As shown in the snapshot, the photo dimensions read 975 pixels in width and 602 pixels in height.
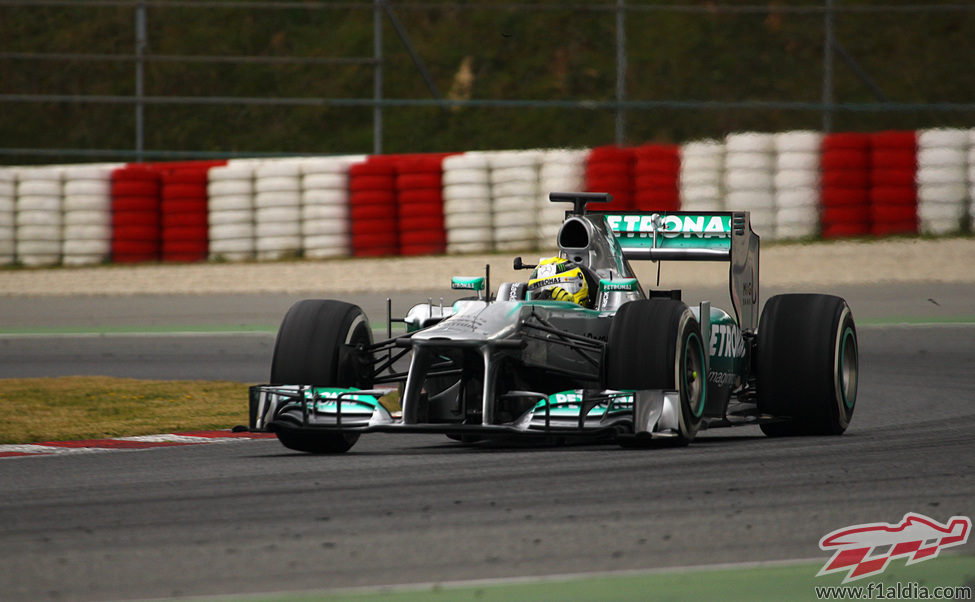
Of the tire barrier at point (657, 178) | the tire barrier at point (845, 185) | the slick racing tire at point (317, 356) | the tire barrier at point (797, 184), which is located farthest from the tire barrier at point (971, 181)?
the slick racing tire at point (317, 356)

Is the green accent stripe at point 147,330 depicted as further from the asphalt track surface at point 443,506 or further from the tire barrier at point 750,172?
the asphalt track surface at point 443,506

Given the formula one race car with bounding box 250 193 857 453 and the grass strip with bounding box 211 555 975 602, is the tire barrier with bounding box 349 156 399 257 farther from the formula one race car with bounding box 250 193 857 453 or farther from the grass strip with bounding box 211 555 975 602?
the grass strip with bounding box 211 555 975 602

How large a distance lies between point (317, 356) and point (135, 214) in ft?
44.1

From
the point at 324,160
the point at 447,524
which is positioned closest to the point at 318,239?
the point at 324,160

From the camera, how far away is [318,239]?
2130 centimetres

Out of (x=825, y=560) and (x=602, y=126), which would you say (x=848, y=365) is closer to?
(x=825, y=560)

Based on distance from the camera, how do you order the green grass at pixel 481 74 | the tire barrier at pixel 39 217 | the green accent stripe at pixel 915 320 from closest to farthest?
the green accent stripe at pixel 915 320 < the tire barrier at pixel 39 217 < the green grass at pixel 481 74

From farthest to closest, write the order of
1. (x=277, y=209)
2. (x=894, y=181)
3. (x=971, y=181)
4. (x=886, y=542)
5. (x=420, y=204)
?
(x=277, y=209) → (x=420, y=204) → (x=894, y=181) → (x=971, y=181) → (x=886, y=542)

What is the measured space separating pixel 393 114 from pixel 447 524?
2318 cm

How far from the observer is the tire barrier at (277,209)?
21.2 m

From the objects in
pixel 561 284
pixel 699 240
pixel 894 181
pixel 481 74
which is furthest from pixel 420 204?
pixel 561 284

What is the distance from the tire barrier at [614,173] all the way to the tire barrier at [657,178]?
0.26 feet

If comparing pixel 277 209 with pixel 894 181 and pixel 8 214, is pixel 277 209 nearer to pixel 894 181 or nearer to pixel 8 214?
pixel 8 214

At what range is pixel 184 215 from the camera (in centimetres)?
2166
